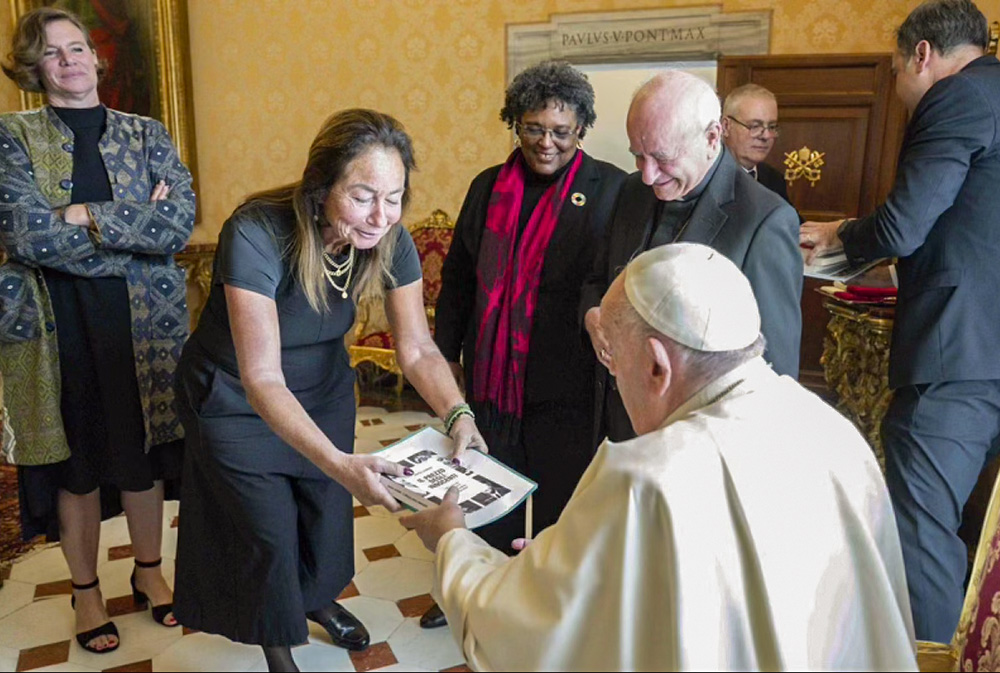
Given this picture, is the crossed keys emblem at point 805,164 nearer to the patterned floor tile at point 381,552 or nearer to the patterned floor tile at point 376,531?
the patterned floor tile at point 376,531

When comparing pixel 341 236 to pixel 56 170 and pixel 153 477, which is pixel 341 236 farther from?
pixel 153 477

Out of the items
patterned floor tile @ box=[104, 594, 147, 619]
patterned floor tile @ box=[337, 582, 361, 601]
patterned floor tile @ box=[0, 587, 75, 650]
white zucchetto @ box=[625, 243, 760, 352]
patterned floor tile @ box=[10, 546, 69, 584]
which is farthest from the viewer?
patterned floor tile @ box=[10, 546, 69, 584]

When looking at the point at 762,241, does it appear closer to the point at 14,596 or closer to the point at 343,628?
the point at 343,628

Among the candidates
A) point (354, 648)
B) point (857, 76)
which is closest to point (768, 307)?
point (354, 648)

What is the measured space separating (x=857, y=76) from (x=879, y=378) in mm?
2622

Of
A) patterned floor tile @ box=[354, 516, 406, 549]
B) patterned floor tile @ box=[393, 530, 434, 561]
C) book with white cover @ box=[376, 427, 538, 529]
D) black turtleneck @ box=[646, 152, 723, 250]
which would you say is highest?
black turtleneck @ box=[646, 152, 723, 250]

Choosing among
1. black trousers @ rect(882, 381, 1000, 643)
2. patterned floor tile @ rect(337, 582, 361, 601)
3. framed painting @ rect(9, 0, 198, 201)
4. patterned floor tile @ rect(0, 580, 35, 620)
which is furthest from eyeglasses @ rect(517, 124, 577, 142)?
framed painting @ rect(9, 0, 198, 201)

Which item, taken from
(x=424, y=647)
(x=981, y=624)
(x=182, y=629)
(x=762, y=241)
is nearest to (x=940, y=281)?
(x=762, y=241)

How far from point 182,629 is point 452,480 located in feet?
4.68

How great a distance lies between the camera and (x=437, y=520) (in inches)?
57.1

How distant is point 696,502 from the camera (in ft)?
3.47

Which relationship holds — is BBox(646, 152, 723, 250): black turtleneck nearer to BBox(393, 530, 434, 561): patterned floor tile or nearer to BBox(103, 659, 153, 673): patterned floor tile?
BBox(393, 530, 434, 561): patterned floor tile

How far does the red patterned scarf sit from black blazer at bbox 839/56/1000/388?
885 millimetres

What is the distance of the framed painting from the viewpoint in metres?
5.82
